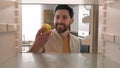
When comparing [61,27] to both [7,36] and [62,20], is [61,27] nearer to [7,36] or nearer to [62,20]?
[62,20]

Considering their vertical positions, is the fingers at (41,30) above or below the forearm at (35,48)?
above

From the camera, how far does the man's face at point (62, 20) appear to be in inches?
61.6

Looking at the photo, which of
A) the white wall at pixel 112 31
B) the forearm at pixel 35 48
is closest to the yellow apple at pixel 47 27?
the forearm at pixel 35 48

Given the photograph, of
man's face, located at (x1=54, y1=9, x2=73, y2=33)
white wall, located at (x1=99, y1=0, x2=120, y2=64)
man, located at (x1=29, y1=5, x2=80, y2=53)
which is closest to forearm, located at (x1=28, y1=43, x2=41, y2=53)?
man, located at (x1=29, y1=5, x2=80, y2=53)

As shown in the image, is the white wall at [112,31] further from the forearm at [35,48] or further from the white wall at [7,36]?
the white wall at [7,36]

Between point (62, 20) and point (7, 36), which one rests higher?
point (62, 20)

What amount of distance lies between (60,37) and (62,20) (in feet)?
0.51

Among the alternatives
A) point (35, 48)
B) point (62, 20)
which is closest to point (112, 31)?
point (62, 20)

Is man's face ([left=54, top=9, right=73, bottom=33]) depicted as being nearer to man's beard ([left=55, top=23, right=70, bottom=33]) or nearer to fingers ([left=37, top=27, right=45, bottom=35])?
man's beard ([left=55, top=23, right=70, bottom=33])

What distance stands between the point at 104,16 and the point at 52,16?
0.43 m

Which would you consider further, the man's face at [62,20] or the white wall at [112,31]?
the man's face at [62,20]

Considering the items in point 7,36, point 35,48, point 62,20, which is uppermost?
point 62,20

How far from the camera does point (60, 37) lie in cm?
162

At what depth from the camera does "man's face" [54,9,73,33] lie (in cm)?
156
